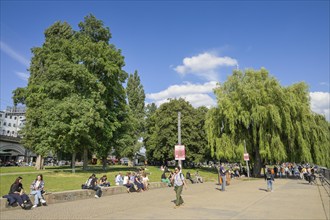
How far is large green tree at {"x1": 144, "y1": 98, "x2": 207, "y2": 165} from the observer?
170 feet

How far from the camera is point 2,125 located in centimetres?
9938

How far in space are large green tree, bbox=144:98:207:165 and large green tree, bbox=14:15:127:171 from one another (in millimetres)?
15289

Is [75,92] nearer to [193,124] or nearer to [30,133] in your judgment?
[30,133]

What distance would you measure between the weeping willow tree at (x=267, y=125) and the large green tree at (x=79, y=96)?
1342 cm

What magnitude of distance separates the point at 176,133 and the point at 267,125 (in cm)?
2233

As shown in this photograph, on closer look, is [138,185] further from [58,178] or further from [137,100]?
[137,100]

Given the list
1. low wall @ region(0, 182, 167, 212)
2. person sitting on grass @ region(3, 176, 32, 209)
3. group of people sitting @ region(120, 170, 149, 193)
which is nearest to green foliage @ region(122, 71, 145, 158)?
group of people sitting @ region(120, 170, 149, 193)

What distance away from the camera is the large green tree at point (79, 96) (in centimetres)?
2914

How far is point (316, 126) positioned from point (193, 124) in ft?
80.0

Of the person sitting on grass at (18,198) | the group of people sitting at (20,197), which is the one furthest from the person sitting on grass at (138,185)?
the person sitting on grass at (18,198)

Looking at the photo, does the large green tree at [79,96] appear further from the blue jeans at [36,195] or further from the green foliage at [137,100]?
the green foliage at [137,100]

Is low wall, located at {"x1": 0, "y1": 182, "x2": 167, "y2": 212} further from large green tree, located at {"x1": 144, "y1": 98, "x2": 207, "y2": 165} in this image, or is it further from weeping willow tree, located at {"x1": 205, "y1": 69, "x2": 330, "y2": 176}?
large green tree, located at {"x1": 144, "y1": 98, "x2": 207, "y2": 165}

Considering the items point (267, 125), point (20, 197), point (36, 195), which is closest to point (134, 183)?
point (36, 195)

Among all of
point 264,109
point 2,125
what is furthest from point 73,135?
point 2,125
